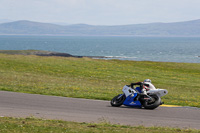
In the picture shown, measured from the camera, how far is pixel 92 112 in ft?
50.4

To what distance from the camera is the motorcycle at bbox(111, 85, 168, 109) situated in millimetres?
16562

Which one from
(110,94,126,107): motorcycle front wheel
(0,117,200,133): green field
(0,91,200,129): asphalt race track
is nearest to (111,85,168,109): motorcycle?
(110,94,126,107): motorcycle front wheel

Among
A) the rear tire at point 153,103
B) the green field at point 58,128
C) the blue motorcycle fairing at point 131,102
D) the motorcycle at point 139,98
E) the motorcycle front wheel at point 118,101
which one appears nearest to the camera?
the green field at point 58,128

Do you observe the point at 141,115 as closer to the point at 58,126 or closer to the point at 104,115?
the point at 104,115

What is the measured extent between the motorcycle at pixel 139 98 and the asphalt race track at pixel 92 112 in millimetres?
333

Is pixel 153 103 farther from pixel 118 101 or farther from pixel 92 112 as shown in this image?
pixel 92 112

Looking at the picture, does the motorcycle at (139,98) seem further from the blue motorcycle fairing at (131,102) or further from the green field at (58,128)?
the green field at (58,128)

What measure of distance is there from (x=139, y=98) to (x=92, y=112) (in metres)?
2.76

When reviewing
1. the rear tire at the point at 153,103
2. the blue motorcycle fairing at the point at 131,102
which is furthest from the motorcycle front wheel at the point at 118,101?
the rear tire at the point at 153,103

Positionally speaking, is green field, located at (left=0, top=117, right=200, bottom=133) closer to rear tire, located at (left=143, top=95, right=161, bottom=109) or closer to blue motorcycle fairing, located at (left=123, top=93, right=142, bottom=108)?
rear tire, located at (left=143, top=95, right=161, bottom=109)

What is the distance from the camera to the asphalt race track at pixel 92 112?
44.7 feet

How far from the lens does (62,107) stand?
16.3 m

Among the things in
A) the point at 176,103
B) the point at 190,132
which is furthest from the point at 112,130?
the point at 176,103

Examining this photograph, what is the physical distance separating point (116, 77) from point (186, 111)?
2064 centimetres
